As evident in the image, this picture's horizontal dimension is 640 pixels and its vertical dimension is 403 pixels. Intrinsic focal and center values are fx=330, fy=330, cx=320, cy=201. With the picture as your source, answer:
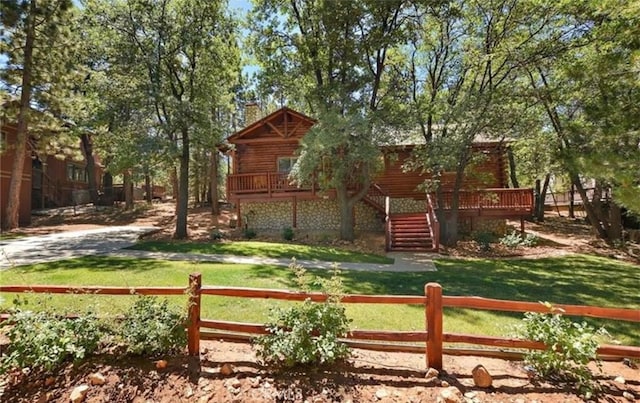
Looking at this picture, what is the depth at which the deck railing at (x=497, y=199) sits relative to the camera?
1415 centimetres

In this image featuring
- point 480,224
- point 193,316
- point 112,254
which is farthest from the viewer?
point 480,224

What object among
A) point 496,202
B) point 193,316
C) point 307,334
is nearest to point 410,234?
point 496,202

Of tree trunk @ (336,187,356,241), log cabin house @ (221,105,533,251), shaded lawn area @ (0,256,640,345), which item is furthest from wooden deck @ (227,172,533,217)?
shaded lawn area @ (0,256,640,345)

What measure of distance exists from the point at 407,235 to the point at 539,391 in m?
10.0

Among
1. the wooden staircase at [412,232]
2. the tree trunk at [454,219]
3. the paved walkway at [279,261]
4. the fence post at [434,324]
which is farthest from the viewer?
the tree trunk at [454,219]

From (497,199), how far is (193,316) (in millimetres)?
14214

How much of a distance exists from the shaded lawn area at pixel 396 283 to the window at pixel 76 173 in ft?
70.4

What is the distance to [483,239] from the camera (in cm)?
1416

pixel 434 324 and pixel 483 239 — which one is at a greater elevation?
pixel 434 324

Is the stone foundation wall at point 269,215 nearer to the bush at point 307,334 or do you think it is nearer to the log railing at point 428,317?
the log railing at point 428,317

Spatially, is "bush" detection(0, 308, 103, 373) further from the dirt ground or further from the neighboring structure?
the neighboring structure

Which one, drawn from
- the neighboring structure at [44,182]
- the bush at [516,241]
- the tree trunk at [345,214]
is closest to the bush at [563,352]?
the bush at [516,241]

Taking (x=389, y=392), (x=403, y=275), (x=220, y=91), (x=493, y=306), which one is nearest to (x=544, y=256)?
(x=403, y=275)

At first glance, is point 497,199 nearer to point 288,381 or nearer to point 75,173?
point 288,381
